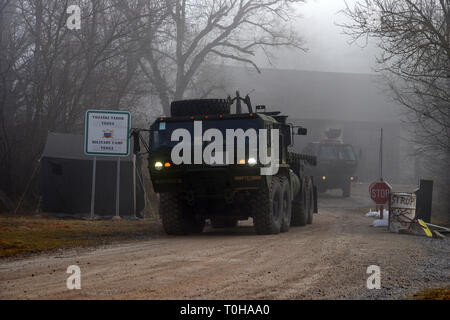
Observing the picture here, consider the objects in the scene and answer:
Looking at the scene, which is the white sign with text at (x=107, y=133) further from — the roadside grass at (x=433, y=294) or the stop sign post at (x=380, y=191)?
the roadside grass at (x=433, y=294)

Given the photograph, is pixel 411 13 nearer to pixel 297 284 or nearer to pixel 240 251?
pixel 240 251

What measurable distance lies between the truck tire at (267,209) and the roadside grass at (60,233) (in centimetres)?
243

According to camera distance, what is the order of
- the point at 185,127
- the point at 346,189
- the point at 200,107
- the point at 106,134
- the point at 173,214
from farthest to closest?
1. the point at 346,189
2. the point at 106,134
3. the point at 200,107
4. the point at 173,214
5. the point at 185,127

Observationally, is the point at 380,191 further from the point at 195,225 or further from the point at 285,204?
the point at 195,225

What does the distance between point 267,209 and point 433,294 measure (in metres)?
7.12

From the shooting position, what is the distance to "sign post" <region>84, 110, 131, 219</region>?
1770cm

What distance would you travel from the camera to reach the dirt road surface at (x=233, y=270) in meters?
6.48

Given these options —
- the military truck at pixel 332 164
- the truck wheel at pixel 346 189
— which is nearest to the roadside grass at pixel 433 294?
the military truck at pixel 332 164

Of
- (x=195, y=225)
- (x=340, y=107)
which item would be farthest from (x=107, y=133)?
(x=340, y=107)

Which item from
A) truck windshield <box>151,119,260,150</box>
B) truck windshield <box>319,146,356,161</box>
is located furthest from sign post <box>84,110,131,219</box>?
truck windshield <box>319,146,356,161</box>

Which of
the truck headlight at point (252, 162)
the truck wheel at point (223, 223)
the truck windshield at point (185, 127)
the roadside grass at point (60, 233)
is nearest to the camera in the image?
the roadside grass at point (60, 233)

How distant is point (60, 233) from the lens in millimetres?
13617
